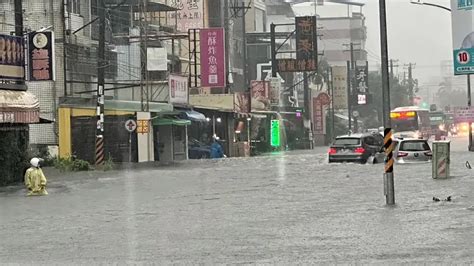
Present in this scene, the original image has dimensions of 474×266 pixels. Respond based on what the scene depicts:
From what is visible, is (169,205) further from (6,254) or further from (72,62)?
(72,62)

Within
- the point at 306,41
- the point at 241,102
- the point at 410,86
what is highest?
the point at 410,86

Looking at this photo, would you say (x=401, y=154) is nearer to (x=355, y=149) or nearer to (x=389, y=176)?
(x=355, y=149)

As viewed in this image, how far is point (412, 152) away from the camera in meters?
32.0

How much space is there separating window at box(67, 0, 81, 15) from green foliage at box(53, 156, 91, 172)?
8574 mm

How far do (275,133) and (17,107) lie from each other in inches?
1458

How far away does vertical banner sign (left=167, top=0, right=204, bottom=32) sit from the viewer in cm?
5244

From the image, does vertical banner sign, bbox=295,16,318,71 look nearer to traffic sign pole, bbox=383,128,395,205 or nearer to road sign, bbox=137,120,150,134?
road sign, bbox=137,120,150,134

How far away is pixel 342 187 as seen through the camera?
23031mm

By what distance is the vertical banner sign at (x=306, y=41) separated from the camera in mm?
59094

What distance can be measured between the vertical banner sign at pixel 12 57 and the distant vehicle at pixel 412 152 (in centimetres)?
1492

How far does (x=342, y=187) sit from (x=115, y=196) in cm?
660

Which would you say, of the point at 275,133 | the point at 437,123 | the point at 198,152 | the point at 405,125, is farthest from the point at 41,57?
the point at 437,123

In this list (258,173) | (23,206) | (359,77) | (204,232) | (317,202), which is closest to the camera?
(204,232)

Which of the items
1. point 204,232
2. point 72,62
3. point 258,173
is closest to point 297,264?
point 204,232
